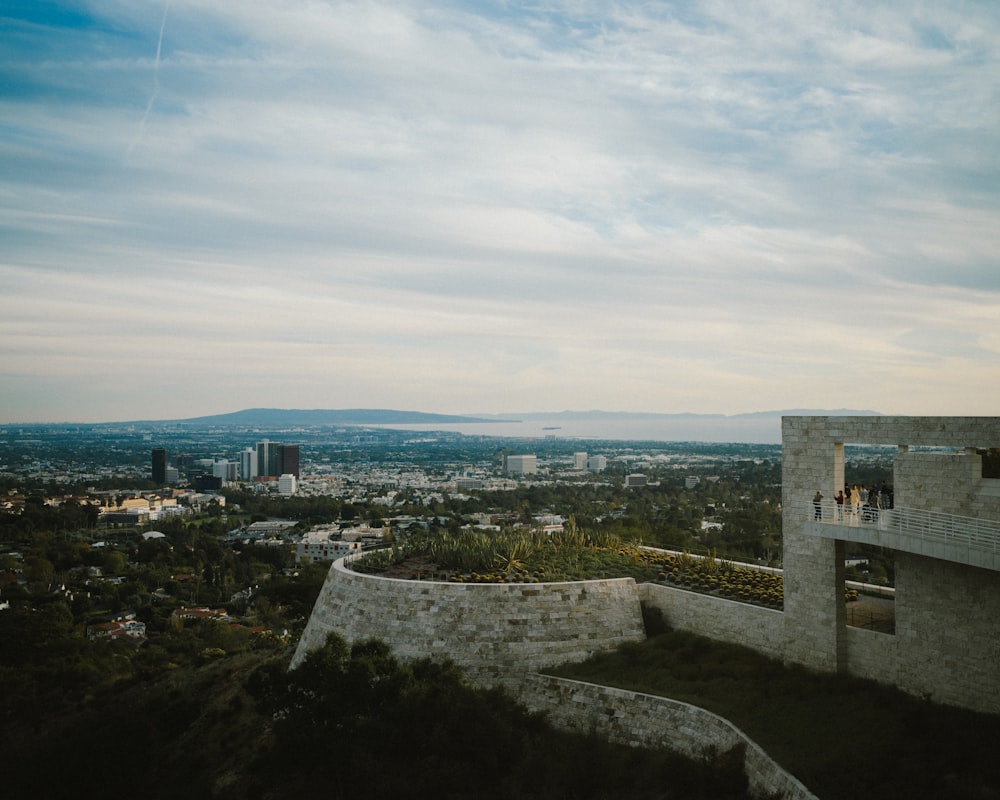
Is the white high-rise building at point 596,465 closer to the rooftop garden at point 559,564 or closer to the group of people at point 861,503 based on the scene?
the rooftop garden at point 559,564

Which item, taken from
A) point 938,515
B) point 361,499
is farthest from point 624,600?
point 361,499

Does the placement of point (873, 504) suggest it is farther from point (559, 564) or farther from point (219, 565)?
point (219, 565)

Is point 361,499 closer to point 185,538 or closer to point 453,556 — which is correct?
point 185,538

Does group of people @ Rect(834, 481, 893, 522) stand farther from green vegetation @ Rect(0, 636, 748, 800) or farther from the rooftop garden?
green vegetation @ Rect(0, 636, 748, 800)

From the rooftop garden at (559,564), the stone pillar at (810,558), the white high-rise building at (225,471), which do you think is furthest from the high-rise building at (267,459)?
the stone pillar at (810,558)

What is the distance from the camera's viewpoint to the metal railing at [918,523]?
563 inches

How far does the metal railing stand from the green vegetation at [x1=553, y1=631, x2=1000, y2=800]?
2858mm

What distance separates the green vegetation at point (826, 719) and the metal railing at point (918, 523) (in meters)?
2.86

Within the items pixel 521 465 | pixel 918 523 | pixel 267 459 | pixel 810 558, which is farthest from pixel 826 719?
pixel 267 459

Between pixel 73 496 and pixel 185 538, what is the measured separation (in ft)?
121

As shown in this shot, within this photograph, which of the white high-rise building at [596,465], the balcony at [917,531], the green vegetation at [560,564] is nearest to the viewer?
the balcony at [917,531]

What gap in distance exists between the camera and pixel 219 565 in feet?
195

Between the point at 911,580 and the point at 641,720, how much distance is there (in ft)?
18.6

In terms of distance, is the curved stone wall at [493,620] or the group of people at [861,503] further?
the curved stone wall at [493,620]
